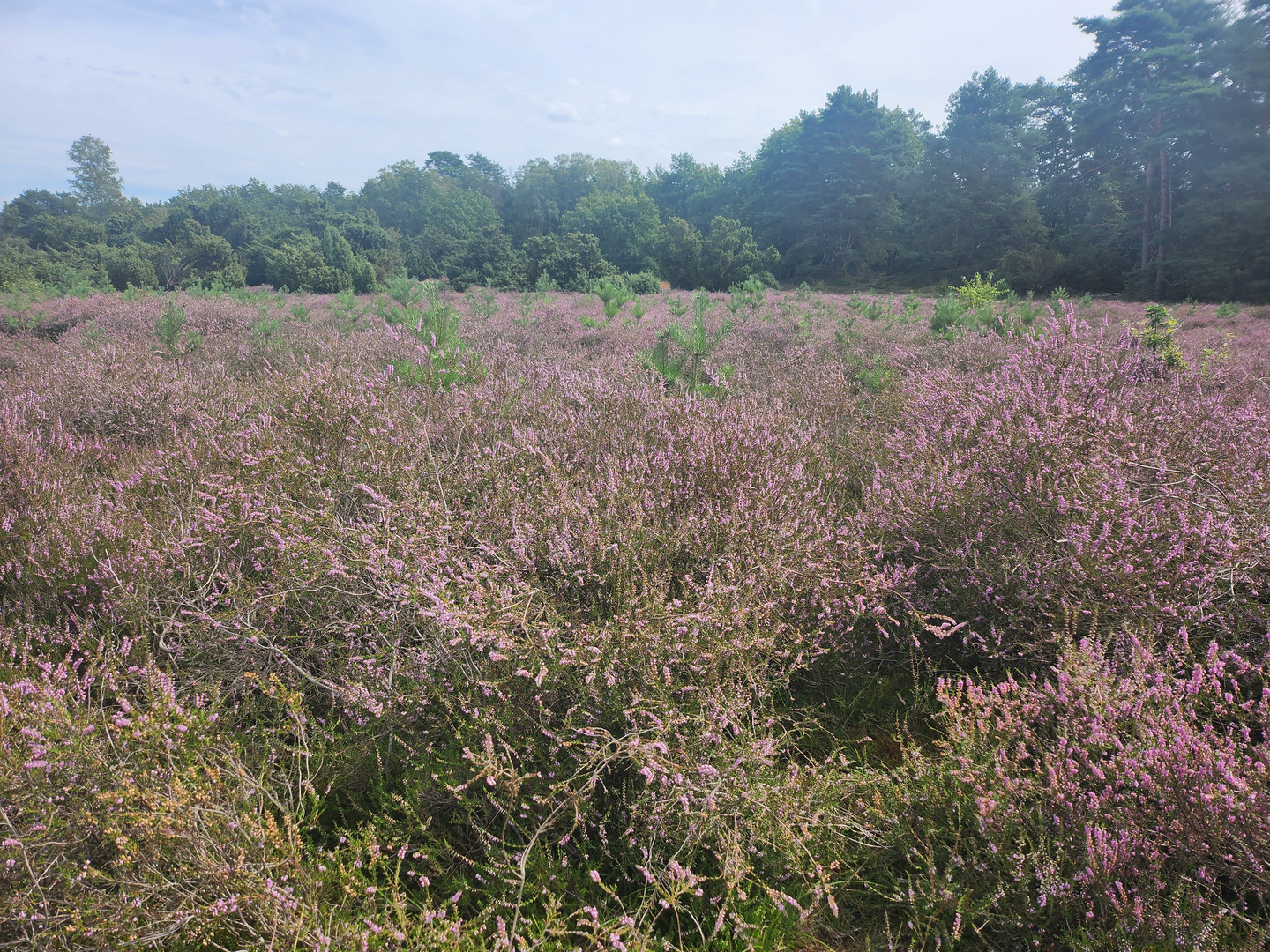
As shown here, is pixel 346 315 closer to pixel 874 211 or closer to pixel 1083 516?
pixel 1083 516

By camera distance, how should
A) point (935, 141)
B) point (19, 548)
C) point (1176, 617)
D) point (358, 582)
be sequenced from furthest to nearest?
1. point (935, 141)
2. point (19, 548)
3. point (358, 582)
4. point (1176, 617)

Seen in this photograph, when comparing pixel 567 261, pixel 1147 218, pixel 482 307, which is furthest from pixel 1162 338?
pixel 1147 218

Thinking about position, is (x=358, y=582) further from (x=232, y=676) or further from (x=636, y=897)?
(x=636, y=897)

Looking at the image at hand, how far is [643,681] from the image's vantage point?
1.84 metres

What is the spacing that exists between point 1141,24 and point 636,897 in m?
33.6

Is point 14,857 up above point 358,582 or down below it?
below

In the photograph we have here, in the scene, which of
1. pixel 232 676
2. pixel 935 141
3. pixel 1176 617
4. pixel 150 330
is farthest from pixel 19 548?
pixel 935 141

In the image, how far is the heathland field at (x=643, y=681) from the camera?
1.43 metres

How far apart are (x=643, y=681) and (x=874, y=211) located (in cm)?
3892

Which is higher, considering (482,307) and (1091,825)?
(482,307)

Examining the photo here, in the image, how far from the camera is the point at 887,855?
171cm

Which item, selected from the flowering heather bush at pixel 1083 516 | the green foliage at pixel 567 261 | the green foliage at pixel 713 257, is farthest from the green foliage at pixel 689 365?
the green foliage at pixel 713 257

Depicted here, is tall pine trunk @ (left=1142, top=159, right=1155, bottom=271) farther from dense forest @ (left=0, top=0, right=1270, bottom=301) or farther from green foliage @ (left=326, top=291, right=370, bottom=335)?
green foliage @ (left=326, top=291, right=370, bottom=335)

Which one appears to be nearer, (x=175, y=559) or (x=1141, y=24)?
(x=175, y=559)
